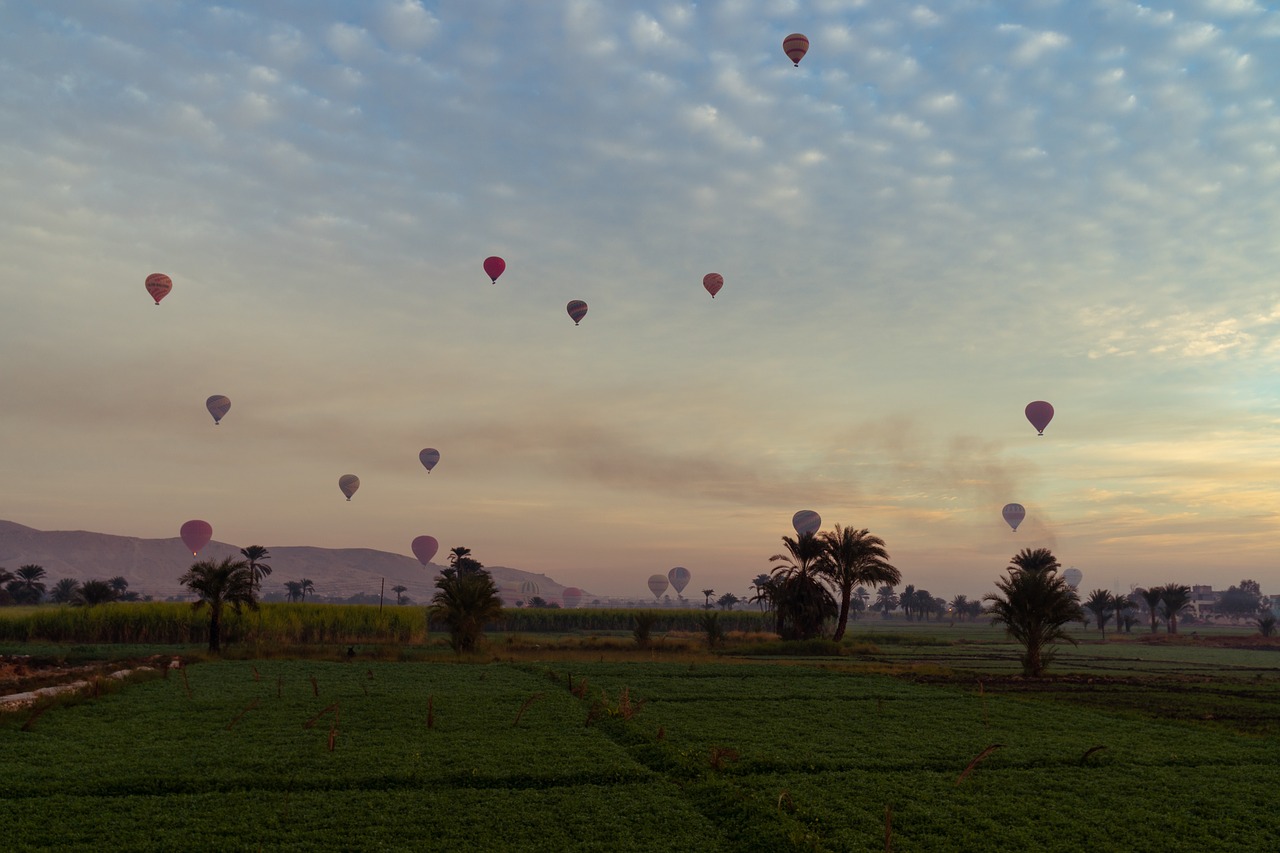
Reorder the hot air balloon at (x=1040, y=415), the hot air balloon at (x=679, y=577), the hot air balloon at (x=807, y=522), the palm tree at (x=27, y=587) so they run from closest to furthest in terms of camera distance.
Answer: the hot air balloon at (x=1040, y=415) < the hot air balloon at (x=807, y=522) < the palm tree at (x=27, y=587) < the hot air balloon at (x=679, y=577)

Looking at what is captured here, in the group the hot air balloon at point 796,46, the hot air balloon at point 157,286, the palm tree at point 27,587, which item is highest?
the hot air balloon at point 796,46

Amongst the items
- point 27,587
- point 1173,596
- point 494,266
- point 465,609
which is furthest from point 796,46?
point 27,587

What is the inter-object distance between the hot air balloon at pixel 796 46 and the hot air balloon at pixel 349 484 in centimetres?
5181

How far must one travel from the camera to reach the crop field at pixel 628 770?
12688 millimetres

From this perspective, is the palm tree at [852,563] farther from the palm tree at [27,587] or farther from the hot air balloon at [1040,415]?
the palm tree at [27,587]

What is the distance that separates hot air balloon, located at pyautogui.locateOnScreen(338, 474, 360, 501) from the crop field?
4832 cm

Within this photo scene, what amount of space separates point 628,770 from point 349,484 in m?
65.9

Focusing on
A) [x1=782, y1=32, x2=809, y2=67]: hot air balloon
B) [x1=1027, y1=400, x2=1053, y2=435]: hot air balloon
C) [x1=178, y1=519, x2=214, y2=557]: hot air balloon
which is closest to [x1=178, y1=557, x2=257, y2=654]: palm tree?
[x1=178, y1=519, x2=214, y2=557]: hot air balloon

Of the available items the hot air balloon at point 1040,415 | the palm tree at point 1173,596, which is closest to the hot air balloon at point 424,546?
the hot air balloon at point 1040,415

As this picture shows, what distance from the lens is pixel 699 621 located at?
100m

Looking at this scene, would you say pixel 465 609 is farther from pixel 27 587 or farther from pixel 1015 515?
pixel 27 587

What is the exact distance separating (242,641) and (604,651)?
21.1 metres

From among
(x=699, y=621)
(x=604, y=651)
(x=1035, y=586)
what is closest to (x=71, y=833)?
(x=1035, y=586)

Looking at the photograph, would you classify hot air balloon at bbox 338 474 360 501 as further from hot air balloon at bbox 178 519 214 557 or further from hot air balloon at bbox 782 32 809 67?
hot air balloon at bbox 782 32 809 67
